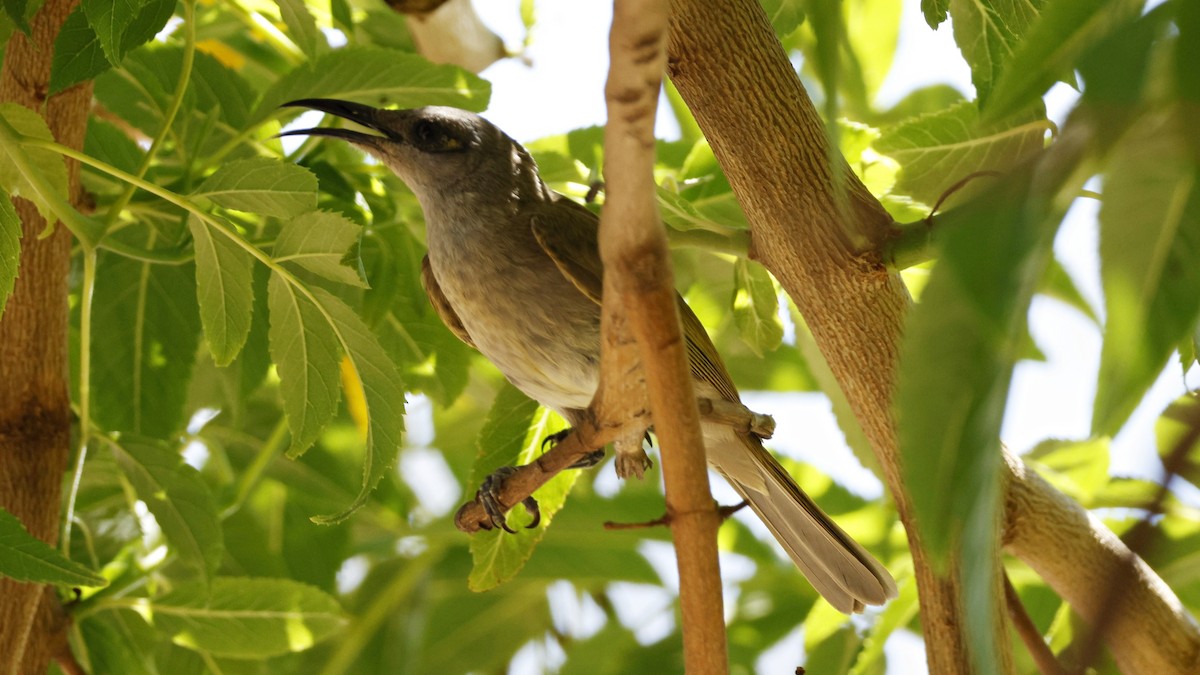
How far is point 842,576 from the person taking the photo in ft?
8.03

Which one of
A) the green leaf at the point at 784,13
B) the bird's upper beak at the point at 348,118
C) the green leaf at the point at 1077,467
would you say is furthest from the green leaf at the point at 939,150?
the bird's upper beak at the point at 348,118

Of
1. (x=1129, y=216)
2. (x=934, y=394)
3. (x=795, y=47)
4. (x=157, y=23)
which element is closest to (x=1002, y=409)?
→ (x=934, y=394)

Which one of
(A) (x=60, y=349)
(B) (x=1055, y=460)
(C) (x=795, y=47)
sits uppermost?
(C) (x=795, y=47)

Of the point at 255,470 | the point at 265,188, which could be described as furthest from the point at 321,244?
the point at 255,470

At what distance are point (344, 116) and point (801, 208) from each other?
1.27 m

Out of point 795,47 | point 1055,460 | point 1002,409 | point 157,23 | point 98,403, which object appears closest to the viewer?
point 1002,409

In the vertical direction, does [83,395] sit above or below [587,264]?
below

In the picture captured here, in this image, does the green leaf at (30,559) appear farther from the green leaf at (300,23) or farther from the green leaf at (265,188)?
the green leaf at (300,23)

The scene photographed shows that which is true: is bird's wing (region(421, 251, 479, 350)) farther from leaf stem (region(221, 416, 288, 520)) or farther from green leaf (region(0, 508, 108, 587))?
green leaf (region(0, 508, 108, 587))

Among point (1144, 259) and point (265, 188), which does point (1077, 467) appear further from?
point (1144, 259)

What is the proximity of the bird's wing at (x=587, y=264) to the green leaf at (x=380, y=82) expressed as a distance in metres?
0.30

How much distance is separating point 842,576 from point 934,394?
6.13 ft

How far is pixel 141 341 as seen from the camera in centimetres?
243

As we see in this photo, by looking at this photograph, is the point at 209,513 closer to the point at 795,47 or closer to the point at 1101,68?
the point at 1101,68
